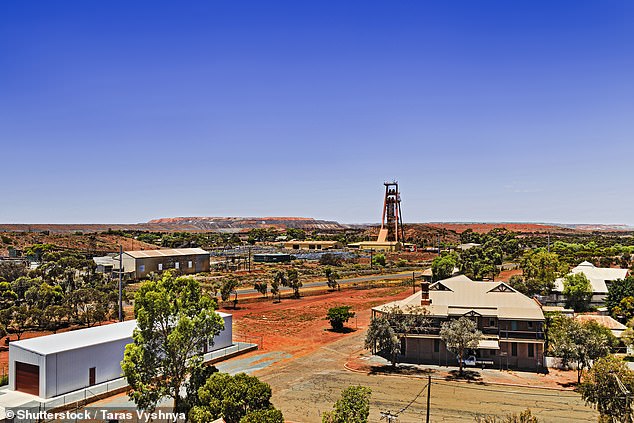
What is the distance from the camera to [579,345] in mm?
31359

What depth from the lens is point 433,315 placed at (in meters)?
36.1

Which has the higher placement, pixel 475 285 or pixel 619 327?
pixel 475 285

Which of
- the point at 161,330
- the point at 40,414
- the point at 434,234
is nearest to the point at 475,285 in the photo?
the point at 161,330

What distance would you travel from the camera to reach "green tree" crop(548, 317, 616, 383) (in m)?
31.0

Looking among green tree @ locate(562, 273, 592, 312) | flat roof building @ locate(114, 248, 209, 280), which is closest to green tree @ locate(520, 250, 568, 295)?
green tree @ locate(562, 273, 592, 312)

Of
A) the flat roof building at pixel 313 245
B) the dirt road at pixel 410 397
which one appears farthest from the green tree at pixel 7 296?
the flat roof building at pixel 313 245

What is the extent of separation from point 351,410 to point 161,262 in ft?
210

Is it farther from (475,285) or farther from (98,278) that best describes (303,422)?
(98,278)

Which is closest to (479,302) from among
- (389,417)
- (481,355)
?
(481,355)

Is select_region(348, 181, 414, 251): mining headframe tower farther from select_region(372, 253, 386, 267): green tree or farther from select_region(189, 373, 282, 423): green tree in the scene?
select_region(189, 373, 282, 423): green tree

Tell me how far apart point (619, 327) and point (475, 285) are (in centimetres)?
1139

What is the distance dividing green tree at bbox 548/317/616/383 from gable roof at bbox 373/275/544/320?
7.29 ft

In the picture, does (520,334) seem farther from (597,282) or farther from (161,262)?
(161,262)

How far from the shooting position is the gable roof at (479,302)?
3572 cm
